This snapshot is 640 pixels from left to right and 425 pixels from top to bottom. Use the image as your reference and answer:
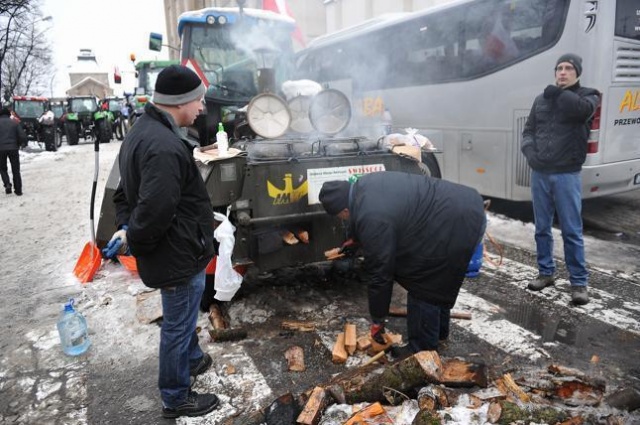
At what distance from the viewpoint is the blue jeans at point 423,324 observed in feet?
9.79

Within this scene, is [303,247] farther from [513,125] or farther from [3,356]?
[513,125]

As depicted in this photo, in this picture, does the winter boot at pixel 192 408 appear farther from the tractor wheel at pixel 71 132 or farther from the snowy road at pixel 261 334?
the tractor wheel at pixel 71 132

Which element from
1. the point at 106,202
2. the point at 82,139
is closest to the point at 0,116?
the point at 106,202

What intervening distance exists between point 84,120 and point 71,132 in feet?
6.16

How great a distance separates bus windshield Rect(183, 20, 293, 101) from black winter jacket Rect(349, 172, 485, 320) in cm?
394

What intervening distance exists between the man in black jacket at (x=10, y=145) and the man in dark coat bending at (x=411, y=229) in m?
9.95

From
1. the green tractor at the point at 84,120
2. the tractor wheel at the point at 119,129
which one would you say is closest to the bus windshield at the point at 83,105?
the green tractor at the point at 84,120

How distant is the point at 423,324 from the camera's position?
9.96ft

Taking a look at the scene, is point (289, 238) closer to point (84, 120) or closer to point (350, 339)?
point (350, 339)

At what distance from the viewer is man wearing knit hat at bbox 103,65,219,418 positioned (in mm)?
2234

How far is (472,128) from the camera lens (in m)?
7.32

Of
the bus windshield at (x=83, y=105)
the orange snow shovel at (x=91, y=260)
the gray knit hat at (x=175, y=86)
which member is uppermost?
the bus windshield at (x=83, y=105)

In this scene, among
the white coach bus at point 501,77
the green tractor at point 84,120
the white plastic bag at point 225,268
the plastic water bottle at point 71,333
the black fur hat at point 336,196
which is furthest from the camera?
the green tractor at point 84,120

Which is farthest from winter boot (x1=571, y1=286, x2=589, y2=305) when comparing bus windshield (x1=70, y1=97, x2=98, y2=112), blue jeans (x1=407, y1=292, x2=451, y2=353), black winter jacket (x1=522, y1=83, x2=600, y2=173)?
bus windshield (x1=70, y1=97, x2=98, y2=112)
